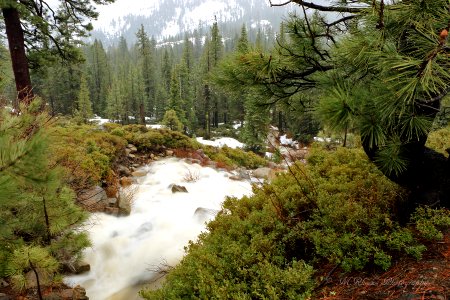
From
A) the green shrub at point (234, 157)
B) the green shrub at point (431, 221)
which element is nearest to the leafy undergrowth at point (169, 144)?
the green shrub at point (234, 157)

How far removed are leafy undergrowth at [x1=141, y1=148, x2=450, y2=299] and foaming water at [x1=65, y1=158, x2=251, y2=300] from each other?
7.95 ft

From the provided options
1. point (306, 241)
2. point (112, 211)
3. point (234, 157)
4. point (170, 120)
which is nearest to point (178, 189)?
point (112, 211)

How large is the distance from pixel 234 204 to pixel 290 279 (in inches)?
89.8

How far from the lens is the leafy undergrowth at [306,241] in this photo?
285cm

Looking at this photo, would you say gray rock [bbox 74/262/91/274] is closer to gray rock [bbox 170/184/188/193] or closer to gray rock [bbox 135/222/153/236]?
gray rock [bbox 135/222/153/236]

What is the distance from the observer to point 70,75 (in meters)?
43.2

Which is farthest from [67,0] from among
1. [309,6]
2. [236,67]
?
[309,6]

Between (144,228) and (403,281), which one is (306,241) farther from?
(144,228)

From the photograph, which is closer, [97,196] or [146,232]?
[146,232]

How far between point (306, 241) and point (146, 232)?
481cm

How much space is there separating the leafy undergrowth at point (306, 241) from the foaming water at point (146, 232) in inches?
95.5

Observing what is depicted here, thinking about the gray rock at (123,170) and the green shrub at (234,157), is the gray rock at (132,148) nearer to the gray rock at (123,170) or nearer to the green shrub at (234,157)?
the gray rock at (123,170)

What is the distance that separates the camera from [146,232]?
7.08 meters

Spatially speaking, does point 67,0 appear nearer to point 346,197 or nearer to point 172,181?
point 172,181
